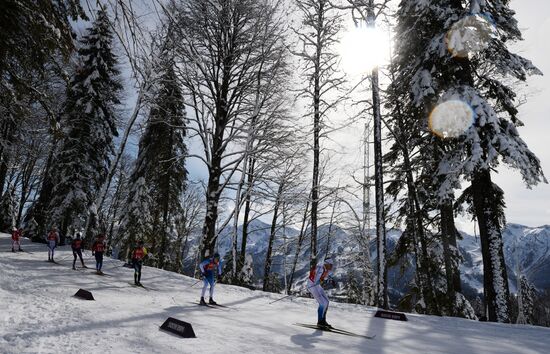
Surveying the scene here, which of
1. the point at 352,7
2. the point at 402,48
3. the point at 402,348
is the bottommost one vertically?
the point at 402,348

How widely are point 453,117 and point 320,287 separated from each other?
300 inches

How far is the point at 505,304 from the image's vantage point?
10.5 metres

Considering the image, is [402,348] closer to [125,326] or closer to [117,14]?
[125,326]

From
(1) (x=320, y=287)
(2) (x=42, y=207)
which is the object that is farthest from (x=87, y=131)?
(1) (x=320, y=287)

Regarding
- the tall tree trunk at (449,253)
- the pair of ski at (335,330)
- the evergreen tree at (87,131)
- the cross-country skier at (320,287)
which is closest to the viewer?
the pair of ski at (335,330)

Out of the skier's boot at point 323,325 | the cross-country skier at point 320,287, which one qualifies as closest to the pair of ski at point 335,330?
the skier's boot at point 323,325

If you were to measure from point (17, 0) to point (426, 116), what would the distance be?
43.8ft

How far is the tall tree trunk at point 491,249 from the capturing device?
10.6m

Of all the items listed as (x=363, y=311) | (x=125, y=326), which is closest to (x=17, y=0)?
(x=125, y=326)

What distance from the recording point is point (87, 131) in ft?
80.5

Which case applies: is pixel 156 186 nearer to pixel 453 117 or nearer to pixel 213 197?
pixel 213 197

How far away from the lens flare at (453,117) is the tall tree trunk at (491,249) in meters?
1.59

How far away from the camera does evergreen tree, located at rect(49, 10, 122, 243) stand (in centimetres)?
2329

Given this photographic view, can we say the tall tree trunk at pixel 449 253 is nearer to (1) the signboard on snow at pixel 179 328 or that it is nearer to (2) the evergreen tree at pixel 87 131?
(1) the signboard on snow at pixel 179 328
